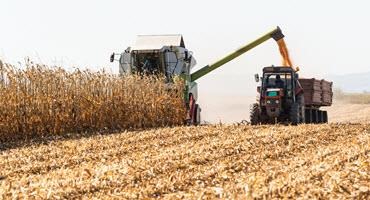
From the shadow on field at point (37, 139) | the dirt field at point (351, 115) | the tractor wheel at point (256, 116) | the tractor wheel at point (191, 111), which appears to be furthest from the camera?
the dirt field at point (351, 115)

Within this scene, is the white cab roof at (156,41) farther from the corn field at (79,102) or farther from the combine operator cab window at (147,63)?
the corn field at (79,102)

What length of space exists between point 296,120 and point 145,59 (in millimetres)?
5925

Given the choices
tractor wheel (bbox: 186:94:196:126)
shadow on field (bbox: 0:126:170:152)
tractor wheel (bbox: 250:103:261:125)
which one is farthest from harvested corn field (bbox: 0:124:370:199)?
tractor wheel (bbox: 186:94:196:126)

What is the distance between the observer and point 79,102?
18125 millimetres

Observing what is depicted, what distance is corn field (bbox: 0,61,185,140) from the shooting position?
16.6m

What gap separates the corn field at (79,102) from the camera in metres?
16.6

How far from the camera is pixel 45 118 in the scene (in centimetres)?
1702

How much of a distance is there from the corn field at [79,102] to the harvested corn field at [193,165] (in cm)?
85

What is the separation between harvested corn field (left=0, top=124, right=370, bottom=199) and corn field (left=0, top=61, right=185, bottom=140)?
2.79 feet

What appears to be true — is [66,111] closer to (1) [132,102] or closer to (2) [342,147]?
(1) [132,102]

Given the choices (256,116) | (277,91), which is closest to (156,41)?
(256,116)

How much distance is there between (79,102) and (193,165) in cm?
798

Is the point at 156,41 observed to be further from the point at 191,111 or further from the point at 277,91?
the point at 277,91

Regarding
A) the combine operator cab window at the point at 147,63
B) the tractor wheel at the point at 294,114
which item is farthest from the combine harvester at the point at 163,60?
the tractor wheel at the point at 294,114
